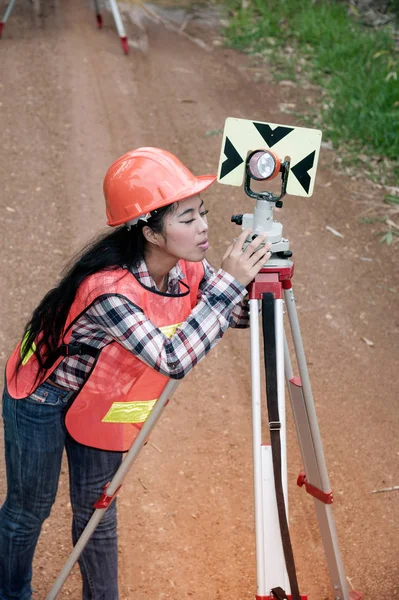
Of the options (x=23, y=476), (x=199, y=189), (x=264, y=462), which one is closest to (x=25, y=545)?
(x=23, y=476)

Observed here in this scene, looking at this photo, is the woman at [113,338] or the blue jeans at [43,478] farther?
the blue jeans at [43,478]

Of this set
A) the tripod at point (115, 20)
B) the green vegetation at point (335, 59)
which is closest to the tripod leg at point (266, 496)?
the green vegetation at point (335, 59)

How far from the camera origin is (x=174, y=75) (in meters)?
9.66

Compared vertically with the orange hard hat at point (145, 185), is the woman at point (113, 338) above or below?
below

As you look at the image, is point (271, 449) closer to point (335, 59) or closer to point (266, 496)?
point (266, 496)

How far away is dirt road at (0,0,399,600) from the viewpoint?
4031 mm

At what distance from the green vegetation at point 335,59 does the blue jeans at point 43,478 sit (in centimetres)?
548

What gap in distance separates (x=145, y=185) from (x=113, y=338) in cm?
53

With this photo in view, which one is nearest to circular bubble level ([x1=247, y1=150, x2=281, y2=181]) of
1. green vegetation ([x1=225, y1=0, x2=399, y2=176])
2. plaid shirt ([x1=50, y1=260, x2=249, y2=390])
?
plaid shirt ([x1=50, y1=260, x2=249, y2=390])

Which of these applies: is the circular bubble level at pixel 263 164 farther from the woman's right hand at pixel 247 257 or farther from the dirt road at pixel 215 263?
the dirt road at pixel 215 263

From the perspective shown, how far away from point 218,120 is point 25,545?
20.9 feet

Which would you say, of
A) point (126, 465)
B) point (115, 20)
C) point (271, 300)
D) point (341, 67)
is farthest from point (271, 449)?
point (115, 20)

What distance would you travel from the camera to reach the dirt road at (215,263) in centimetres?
403

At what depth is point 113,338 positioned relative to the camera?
2.75m
